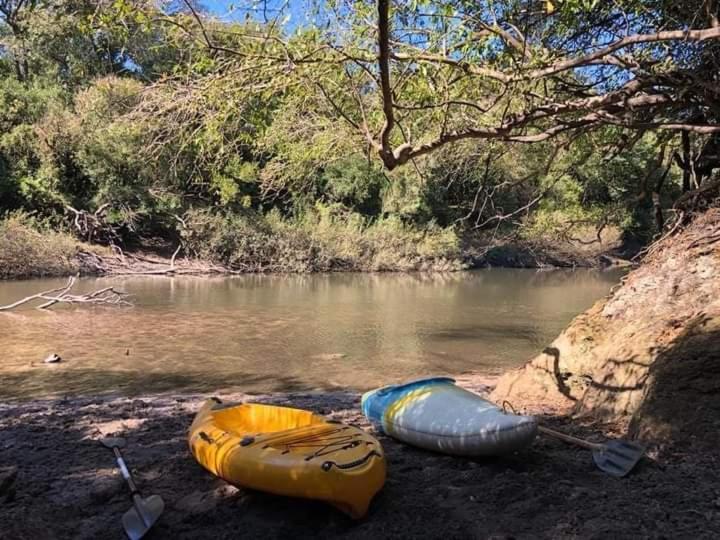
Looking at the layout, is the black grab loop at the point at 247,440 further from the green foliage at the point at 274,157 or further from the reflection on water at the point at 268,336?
the reflection on water at the point at 268,336

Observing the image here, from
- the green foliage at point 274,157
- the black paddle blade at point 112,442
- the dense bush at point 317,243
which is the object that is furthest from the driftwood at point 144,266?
the black paddle blade at point 112,442

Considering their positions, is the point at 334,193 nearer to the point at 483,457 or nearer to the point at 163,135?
the point at 163,135

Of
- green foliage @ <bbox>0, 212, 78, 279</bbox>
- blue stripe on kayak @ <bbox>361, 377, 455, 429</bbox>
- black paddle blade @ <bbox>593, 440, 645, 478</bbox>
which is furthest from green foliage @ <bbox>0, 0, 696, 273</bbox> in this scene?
black paddle blade @ <bbox>593, 440, 645, 478</bbox>

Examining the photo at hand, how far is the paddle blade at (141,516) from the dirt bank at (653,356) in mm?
2803

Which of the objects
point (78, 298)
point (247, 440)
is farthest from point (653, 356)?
point (78, 298)

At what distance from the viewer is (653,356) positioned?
4.55m

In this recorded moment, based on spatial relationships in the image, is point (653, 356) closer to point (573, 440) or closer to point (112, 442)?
point (573, 440)

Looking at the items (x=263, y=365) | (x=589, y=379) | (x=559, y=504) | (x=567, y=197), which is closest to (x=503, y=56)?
(x=589, y=379)

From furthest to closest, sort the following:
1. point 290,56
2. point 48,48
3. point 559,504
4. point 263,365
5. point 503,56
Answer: point 48,48
point 263,365
point 503,56
point 290,56
point 559,504

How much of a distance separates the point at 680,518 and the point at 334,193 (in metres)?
26.6

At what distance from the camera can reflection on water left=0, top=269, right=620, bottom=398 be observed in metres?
8.82

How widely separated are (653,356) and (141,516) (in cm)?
353

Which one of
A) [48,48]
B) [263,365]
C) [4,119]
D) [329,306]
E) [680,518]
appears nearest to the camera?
[680,518]

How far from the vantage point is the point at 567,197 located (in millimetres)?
9812
